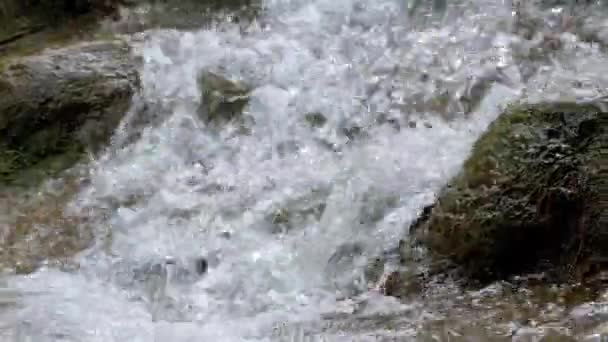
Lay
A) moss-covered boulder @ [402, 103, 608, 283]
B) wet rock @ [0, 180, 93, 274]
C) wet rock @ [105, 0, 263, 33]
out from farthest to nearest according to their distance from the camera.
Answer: wet rock @ [105, 0, 263, 33], wet rock @ [0, 180, 93, 274], moss-covered boulder @ [402, 103, 608, 283]

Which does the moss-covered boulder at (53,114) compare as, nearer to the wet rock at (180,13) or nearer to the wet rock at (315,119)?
the wet rock at (180,13)

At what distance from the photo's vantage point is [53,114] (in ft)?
17.6

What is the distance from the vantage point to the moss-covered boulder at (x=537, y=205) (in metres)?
3.70

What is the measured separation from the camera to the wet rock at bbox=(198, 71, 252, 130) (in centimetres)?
536

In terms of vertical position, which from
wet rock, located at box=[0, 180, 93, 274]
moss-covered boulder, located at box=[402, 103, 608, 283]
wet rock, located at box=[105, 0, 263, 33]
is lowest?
wet rock, located at box=[0, 180, 93, 274]

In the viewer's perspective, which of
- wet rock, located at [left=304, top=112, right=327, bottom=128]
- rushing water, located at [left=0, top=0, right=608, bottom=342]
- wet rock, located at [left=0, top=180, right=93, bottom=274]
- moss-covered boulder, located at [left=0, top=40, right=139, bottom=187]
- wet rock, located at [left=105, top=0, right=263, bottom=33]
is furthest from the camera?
wet rock, located at [left=105, top=0, right=263, bottom=33]

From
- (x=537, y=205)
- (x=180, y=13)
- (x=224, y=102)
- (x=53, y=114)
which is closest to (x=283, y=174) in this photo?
(x=224, y=102)

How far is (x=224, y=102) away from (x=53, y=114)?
0.98 meters

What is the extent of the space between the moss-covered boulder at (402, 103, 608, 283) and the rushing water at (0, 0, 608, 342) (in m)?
0.19

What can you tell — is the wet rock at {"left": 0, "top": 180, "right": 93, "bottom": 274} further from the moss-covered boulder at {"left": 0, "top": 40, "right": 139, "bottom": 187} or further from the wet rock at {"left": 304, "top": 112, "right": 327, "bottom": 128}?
the wet rock at {"left": 304, "top": 112, "right": 327, "bottom": 128}

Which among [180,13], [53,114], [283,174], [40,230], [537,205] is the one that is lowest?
[40,230]

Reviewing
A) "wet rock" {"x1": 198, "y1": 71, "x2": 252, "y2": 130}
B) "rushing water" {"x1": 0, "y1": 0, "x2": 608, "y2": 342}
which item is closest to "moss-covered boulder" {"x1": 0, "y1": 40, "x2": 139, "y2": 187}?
"rushing water" {"x1": 0, "y1": 0, "x2": 608, "y2": 342}

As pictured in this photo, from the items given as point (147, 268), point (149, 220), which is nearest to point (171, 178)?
point (149, 220)

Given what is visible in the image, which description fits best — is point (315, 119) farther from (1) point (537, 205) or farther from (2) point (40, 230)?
(1) point (537, 205)
